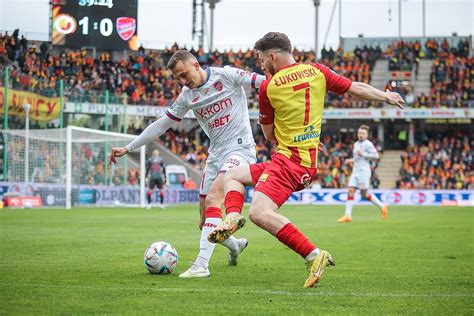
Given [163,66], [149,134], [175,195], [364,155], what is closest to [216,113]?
[149,134]

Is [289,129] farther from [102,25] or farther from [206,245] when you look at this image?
[102,25]

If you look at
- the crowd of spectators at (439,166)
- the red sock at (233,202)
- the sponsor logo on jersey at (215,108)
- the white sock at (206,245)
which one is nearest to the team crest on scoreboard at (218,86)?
the sponsor logo on jersey at (215,108)

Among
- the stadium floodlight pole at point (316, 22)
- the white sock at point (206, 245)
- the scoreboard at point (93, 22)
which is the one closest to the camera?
the white sock at point (206, 245)

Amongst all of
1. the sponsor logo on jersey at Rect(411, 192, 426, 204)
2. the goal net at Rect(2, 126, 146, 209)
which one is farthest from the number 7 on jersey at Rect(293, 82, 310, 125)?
the sponsor logo on jersey at Rect(411, 192, 426, 204)

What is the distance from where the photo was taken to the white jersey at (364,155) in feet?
69.5

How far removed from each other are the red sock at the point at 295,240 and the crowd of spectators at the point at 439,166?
37399mm

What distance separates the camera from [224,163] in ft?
26.6

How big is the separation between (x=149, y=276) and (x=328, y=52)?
4426 cm

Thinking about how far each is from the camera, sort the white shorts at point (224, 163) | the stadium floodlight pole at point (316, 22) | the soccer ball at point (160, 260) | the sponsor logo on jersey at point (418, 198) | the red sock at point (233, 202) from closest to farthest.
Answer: the red sock at point (233, 202)
the soccer ball at point (160, 260)
the white shorts at point (224, 163)
the sponsor logo on jersey at point (418, 198)
the stadium floodlight pole at point (316, 22)

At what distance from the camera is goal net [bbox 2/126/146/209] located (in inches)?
1075

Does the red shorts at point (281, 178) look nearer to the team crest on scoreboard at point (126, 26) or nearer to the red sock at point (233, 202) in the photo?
the red sock at point (233, 202)

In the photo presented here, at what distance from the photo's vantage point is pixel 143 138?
836 cm

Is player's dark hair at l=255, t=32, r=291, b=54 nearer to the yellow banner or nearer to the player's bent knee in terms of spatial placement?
the player's bent knee

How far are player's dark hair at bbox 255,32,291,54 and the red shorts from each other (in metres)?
0.97
